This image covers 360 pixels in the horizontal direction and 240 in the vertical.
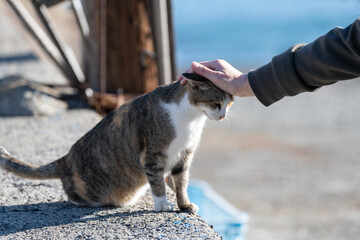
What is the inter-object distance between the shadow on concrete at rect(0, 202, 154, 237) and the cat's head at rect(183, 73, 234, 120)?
75 cm

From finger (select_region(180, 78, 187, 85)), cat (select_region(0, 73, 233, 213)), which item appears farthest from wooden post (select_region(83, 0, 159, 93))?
finger (select_region(180, 78, 187, 85))

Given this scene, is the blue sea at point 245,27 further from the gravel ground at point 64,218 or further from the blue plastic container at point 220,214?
the gravel ground at point 64,218

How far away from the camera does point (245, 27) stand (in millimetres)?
32500

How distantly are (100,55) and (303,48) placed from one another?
384 cm

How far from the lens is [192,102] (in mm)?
3068

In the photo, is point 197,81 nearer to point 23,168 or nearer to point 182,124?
point 182,124

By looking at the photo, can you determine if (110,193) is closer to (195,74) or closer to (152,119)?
(152,119)

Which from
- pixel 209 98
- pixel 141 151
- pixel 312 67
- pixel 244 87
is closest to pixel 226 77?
pixel 244 87

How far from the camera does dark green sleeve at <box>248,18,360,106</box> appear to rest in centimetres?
226

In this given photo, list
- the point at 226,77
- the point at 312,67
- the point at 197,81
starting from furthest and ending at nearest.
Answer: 1. the point at 197,81
2. the point at 226,77
3. the point at 312,67

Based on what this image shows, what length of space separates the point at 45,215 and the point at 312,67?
1.83 meters

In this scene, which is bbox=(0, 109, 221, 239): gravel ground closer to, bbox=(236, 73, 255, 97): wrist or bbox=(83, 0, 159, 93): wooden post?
bbox=(236, 73, 255, 97): wrist

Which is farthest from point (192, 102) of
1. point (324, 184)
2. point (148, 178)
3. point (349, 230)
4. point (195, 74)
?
point (324, 184)

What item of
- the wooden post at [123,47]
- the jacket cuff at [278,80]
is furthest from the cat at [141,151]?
the wooden post at [123,47]
